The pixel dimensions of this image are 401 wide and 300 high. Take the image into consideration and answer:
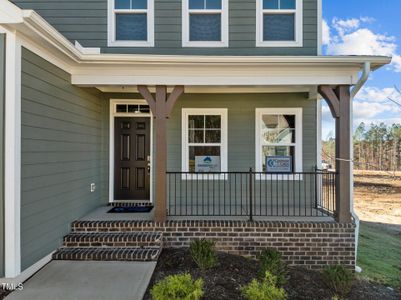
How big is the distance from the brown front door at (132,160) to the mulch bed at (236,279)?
6.72 feet

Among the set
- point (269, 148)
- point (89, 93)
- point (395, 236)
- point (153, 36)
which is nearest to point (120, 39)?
point (153, 36)

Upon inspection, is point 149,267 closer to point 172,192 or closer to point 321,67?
point 172,192

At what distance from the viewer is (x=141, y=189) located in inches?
265

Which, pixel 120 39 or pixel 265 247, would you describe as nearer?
pixel 265 247

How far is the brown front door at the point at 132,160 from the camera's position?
22.0 feet

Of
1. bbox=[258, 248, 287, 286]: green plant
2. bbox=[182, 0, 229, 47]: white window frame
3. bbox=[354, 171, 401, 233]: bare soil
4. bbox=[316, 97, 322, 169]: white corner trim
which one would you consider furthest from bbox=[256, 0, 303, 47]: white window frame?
bbox=[258, 248, 287, 286]: green plant

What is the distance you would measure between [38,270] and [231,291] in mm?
2549

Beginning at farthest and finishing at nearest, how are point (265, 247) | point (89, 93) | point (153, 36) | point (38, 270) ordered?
point (153, 36) < point (89, 93) < point (265, 247) < point (38, 270)

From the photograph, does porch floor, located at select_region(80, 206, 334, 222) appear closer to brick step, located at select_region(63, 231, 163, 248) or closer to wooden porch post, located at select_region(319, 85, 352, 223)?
wooden porch post, located at select_region(319, 85, 352, 223)

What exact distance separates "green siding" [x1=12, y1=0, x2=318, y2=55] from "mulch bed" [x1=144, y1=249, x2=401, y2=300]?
13.2ft

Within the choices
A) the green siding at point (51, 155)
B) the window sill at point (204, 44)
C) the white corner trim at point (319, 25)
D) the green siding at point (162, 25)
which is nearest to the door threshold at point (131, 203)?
the green siding at point (51, 155)

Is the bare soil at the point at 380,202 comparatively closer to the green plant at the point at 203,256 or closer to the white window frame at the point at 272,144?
the white window frame at the point at 272,144

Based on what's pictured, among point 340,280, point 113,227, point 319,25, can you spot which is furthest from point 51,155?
point 319,25

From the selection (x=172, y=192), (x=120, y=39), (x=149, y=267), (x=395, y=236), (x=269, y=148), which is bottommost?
(x=395, y=236)
